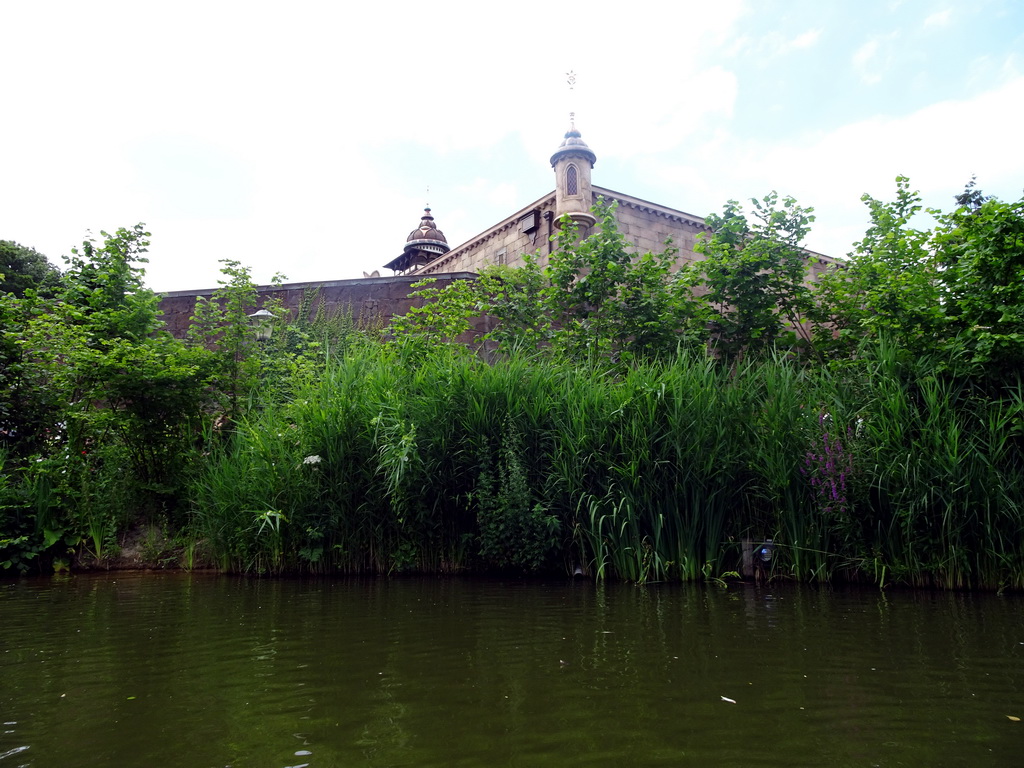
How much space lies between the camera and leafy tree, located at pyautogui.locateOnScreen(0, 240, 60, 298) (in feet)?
70.2

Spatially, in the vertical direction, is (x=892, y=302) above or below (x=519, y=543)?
above

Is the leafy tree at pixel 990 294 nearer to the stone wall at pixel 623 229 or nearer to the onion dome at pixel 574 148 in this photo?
the stone wall at pixel 623 229

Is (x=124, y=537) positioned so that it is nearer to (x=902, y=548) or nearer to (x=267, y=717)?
(x=267, y=717)

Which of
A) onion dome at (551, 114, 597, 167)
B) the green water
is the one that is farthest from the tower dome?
the green water

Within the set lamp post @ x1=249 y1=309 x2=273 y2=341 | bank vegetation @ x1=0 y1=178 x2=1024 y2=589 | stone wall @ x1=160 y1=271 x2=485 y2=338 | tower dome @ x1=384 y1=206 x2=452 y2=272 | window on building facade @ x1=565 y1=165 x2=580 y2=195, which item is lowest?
bank vegetation @ x1=0 y1=178 x2=1024 y2=589

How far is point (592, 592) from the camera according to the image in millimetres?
5008

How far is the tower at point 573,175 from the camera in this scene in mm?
15930

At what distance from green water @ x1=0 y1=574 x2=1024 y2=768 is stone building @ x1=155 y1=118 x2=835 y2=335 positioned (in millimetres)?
6752

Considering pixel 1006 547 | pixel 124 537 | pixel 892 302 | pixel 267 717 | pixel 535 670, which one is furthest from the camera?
pixel 124 537

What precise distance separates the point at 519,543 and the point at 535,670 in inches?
120

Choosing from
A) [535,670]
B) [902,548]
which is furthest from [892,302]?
[535,670]

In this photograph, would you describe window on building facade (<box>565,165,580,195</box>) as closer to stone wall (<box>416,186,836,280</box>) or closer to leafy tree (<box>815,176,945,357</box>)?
stone wall (<box>416,186,836,280</box>)

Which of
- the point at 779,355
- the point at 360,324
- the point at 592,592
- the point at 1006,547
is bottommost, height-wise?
the point at 592,592

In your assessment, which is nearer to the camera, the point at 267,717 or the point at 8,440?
the point at 267,717
